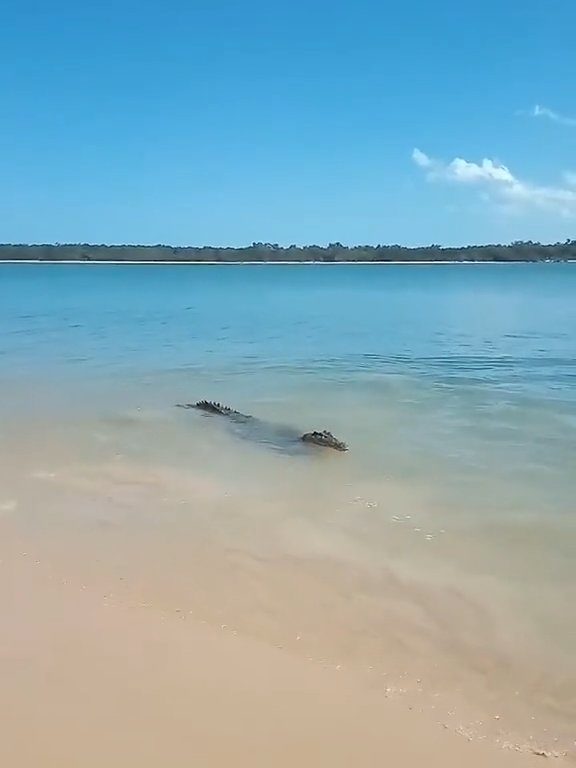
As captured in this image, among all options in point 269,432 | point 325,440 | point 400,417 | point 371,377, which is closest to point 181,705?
point 325,440

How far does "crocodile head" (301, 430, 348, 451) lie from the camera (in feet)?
32.1

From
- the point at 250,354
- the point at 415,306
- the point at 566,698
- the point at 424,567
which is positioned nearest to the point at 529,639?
the point at 566,698

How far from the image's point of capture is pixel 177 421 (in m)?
11.7

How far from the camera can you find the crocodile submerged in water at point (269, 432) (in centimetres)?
991

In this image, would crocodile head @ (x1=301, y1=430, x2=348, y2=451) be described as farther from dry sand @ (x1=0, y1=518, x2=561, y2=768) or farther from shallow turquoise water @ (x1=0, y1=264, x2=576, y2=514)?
dry sand @ (x1=0, y1=518, x2=561, y2=768)

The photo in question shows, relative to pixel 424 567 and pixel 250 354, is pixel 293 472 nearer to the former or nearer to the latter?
pixel 424 567

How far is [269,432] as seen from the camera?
11.0m

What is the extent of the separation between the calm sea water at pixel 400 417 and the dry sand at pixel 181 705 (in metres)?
1.11

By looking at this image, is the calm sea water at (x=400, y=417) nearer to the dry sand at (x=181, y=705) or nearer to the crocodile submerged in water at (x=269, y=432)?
the crocodile submerged in water at (x=269, y=432)

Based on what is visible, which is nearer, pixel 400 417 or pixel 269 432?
pixel 269 432

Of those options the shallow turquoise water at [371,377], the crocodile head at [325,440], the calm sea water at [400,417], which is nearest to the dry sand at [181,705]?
the calm sea water at [400,417]

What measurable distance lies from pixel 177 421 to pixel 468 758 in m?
8.68

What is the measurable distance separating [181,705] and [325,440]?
6.26 meters

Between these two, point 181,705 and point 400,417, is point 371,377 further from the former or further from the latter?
point 181,705
